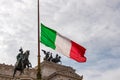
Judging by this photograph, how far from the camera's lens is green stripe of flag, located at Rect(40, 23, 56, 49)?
18.4 meters

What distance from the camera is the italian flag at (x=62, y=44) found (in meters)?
18.5

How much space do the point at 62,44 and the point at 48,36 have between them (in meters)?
1.02

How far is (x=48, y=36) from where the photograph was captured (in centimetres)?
1864

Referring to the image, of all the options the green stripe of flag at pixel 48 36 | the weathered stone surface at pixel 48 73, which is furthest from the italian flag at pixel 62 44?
the weathered stone surface at pixel 48 73

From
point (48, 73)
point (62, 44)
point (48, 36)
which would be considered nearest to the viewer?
point (48, 36)

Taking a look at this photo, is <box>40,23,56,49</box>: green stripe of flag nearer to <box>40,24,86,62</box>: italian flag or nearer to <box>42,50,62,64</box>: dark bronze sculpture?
<box>40,24,86,62</box>: italian flag

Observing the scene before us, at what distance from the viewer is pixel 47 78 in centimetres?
6184

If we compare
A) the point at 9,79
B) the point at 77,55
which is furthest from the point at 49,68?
the point at 77,55

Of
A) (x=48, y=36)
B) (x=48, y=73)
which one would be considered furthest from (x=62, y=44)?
(x=48, y=73)

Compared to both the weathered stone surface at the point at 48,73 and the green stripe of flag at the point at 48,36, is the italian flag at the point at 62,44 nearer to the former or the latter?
the green stripe of flag at the point at 48,36

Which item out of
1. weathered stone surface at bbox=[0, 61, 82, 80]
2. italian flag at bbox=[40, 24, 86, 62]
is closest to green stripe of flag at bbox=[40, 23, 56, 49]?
italian flag at bbox=[40, 24, 86, 62]

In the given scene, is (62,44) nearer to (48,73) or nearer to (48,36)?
(48,36)

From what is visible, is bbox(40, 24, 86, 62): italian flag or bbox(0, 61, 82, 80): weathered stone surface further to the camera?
bbox(0, 61, 82, 80): weathered stone surface

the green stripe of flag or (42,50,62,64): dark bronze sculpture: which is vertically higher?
(42,50,62,64): dark bronze sculpture
